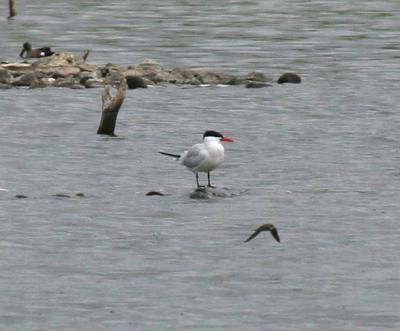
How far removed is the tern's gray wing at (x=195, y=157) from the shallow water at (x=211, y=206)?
0.95 metres

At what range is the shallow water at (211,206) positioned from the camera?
2219cm

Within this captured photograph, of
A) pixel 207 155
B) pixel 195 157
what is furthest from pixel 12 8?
pixel 207 155

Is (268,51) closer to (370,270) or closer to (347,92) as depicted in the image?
(347,92)

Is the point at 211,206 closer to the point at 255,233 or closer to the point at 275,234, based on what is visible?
the point at 275,234

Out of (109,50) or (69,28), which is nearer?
(109,50)

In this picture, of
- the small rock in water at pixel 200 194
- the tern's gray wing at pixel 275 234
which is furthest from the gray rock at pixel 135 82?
the tern's gray wing at pixel 275 234

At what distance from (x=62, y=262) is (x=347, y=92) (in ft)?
100

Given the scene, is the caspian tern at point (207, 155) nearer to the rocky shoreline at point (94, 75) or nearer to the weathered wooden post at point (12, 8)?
the rocky shoreline at point (94, 75)

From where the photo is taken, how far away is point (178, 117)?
158 ft

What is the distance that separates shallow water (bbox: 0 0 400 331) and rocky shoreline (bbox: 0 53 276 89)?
40.8 inches

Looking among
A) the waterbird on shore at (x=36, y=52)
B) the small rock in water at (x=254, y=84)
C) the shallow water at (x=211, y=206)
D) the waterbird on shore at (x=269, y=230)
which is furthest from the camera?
Result: the waterbird on shore at (x=36, y=52)

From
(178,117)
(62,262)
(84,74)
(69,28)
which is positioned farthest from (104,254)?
(69,28)

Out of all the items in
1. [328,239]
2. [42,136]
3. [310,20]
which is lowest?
[310,20]

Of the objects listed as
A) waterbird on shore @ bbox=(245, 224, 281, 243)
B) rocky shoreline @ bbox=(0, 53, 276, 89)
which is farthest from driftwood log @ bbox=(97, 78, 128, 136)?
waterbird on shore @ bbox=(245, 224, 281, 243)
